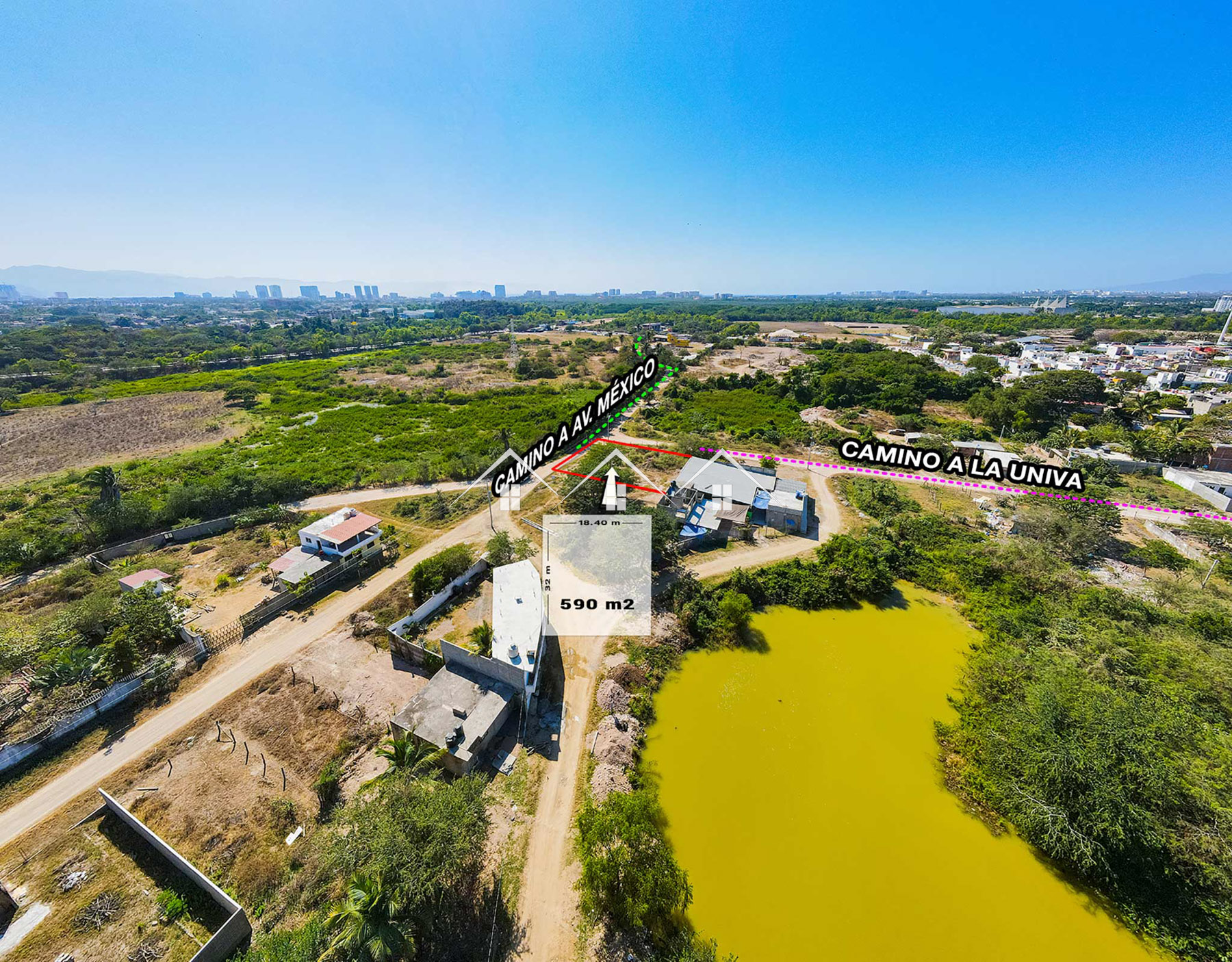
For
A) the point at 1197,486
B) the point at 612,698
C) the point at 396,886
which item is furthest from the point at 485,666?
the point at 1197,486

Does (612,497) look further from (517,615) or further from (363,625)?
(363,625)

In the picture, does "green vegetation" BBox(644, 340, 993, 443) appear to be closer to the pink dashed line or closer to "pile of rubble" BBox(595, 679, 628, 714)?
the pink dashed line

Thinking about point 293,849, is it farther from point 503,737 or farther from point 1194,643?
point 1194,643

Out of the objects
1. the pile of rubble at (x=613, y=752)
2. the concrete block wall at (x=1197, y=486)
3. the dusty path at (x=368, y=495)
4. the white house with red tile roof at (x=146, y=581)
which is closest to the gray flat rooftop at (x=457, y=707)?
the pile of rubble at (x=613, y=752)

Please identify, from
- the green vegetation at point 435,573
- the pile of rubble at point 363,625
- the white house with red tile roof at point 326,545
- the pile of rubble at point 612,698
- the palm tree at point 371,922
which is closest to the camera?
the palm tree at point 371,922

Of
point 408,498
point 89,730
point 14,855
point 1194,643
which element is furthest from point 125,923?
point 1194,643

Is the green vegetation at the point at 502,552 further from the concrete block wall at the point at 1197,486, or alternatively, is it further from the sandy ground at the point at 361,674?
the concrete block wall at the point at 1197,486

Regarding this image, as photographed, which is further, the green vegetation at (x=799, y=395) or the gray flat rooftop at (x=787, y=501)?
the green vegetation at (x=799, y=395)
